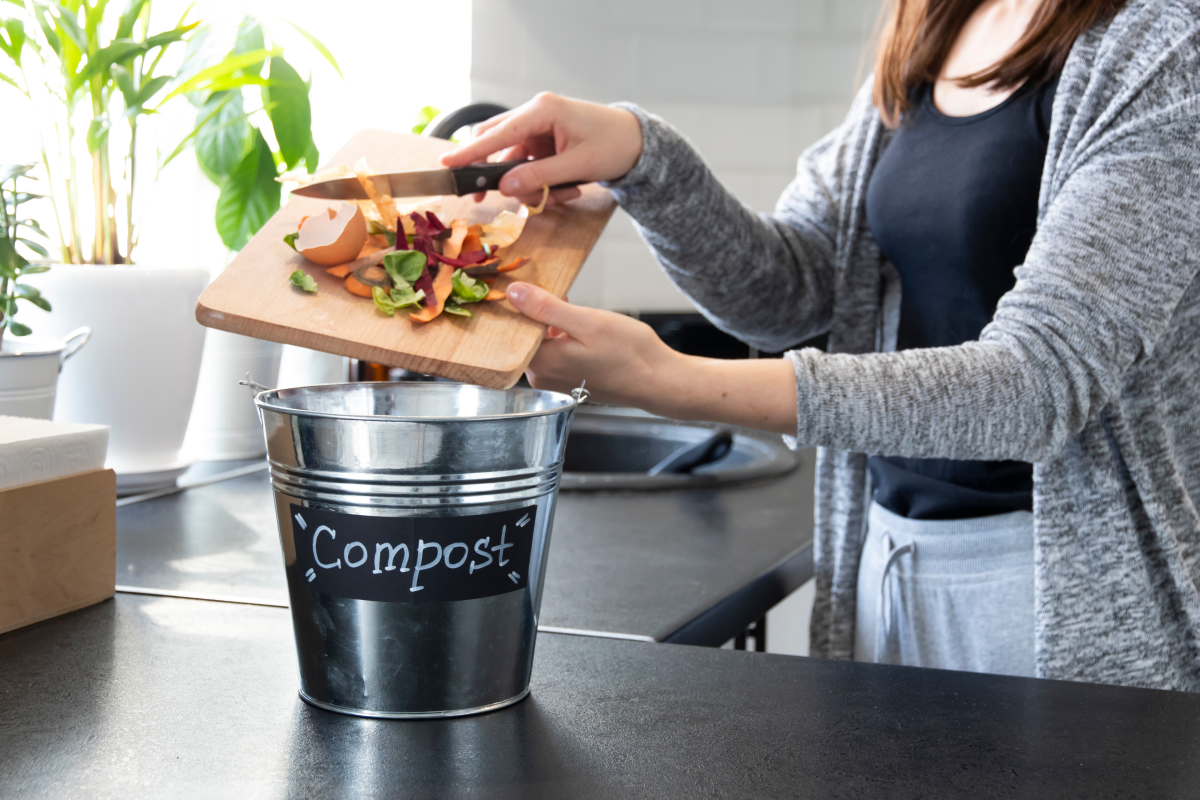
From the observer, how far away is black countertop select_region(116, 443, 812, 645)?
79 cm

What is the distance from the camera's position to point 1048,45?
2.74ft

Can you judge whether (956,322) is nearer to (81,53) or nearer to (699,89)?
(81,53)

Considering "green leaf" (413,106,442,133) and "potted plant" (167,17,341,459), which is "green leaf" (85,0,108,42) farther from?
"green leaf" (413,106,442,133)

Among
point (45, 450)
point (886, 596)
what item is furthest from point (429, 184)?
point (886, 596)

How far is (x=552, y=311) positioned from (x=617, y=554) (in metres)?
0.33

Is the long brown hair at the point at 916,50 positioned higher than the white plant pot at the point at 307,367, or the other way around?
the long brown hair at the point at 916,50

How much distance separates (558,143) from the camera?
0.87 meters

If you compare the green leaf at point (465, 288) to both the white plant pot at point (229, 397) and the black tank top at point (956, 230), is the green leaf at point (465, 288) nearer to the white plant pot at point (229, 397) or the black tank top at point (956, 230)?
the black tank top at point (956, 230)

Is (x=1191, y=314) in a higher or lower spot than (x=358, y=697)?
higher

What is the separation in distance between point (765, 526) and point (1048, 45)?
0.53m

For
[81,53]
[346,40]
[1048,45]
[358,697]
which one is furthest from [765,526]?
[346,40]

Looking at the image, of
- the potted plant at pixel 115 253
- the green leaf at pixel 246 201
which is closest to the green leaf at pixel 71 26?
the potted plant at pixel 115 253

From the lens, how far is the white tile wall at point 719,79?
2.08 m

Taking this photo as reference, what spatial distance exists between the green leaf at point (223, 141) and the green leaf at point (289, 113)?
4 cm
